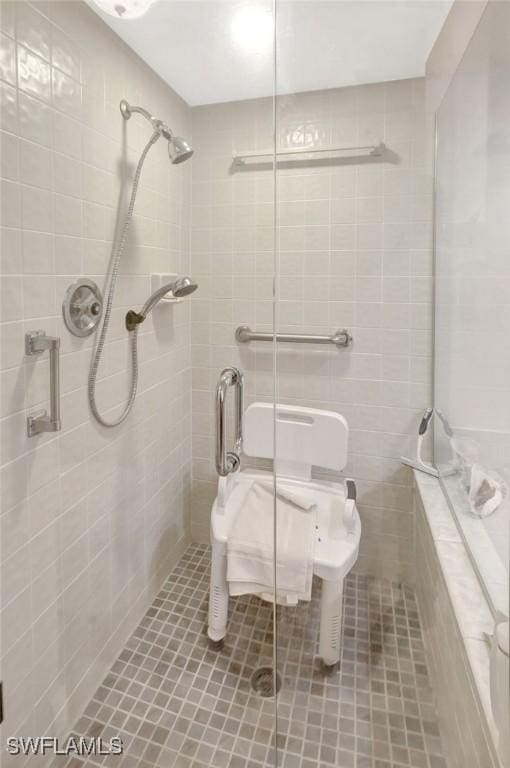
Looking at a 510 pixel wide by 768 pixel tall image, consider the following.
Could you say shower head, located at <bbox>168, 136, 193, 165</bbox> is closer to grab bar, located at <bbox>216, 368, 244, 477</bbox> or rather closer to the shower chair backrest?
grab bar, located at <bbox>216, 368, 244, 477</bbox>

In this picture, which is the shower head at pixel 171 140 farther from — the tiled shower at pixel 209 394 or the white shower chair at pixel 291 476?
the white shower chair at pixel 291 476

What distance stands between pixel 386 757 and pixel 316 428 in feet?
3.10

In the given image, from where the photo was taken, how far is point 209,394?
1601mm

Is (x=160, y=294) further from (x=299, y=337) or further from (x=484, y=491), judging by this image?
(x=484, y=491)

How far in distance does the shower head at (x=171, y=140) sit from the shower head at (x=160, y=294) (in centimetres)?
40

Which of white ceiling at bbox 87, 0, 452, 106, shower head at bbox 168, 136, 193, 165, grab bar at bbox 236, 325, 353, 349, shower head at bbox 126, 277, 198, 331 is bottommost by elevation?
grab bar at bbox 236, 325, 353, 349

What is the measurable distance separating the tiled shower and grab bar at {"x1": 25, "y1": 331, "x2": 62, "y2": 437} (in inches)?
1.1

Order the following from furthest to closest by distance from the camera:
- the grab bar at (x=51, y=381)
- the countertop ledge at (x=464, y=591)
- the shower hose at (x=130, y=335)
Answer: the shower hose at (x=130, y=335), the grab bar at (x=51, y=381), the countertop ledge at (x=464, y=591)

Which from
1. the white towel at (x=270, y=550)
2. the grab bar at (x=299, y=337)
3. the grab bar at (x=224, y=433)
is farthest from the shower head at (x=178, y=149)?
the white towel at (x=270, y=550)

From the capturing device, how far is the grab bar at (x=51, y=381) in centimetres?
100

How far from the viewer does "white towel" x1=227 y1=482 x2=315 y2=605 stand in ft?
4.37

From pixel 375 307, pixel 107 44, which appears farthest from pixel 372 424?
pixel 107 44

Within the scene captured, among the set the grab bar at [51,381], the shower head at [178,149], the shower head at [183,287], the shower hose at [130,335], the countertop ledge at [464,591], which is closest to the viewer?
the countertop ledge at [464,591]

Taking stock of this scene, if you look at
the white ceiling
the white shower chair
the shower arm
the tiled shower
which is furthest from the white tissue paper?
the shower arm
